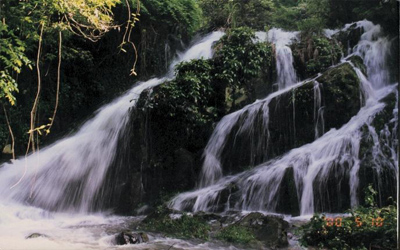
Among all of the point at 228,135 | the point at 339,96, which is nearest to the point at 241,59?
the point at 228,135

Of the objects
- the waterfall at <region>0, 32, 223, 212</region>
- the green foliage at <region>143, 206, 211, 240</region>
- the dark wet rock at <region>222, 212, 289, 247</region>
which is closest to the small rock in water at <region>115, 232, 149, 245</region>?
the green foliage at <region>143, 206, 211, 240</region>

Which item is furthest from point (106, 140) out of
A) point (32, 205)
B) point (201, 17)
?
point (201, 17)

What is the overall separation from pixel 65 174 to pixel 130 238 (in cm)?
252

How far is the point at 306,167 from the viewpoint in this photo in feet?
17.1

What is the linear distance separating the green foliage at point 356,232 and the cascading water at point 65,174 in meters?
3.05

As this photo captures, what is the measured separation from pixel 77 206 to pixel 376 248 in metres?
4.30

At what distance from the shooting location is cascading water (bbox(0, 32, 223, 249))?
545 centimetres

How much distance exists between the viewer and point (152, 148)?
6.14 m

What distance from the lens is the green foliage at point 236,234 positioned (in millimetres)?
4012

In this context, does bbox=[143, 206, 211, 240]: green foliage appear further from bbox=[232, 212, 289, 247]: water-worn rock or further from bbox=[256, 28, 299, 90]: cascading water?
bbox=[256, 28, 299, 90]: cascading water

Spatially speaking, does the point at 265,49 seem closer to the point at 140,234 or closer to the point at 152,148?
the point at 152,148

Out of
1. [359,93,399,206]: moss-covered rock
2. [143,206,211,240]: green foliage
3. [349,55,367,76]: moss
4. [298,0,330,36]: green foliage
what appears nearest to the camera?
[143,206,211,240]: green foliage

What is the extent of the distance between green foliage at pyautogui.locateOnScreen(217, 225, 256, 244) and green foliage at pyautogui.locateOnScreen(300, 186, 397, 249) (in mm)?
588

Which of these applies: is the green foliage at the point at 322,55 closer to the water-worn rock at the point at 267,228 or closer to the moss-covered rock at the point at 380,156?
the moss-covered rock at the point at 380,156
